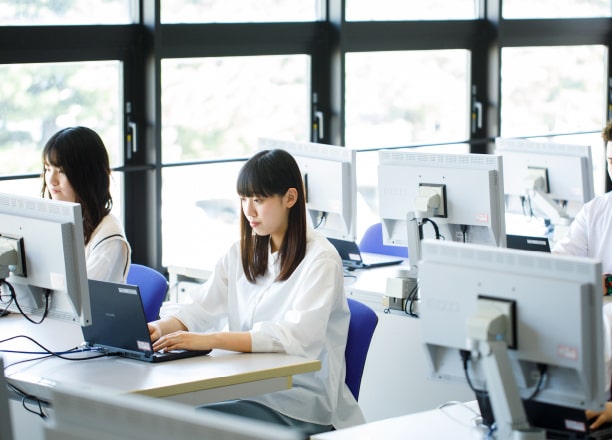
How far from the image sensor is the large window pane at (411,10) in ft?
18.1

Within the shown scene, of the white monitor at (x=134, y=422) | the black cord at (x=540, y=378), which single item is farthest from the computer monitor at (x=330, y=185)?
the white monitor at (x=134, y=422)

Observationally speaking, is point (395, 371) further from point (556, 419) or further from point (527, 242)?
point (556, 419)

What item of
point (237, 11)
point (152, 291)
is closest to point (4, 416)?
point (152, 291)

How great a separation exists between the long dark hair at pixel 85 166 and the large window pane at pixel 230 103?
1.51 meters

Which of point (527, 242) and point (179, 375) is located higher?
point (527, 242)

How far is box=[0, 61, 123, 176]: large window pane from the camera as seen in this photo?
4191 mm

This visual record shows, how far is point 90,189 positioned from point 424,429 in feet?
4.60

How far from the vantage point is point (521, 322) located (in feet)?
6.82

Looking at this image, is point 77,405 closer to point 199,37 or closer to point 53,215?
point 53,215

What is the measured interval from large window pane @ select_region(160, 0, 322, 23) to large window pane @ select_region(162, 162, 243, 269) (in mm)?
697

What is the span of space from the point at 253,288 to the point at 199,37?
6.71ft

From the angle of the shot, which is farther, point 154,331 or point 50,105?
point 50,105

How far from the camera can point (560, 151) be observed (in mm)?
4812

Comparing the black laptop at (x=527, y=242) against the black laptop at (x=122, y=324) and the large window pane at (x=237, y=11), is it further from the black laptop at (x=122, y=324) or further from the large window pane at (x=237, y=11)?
the large window pane at (x=237, y=11)
